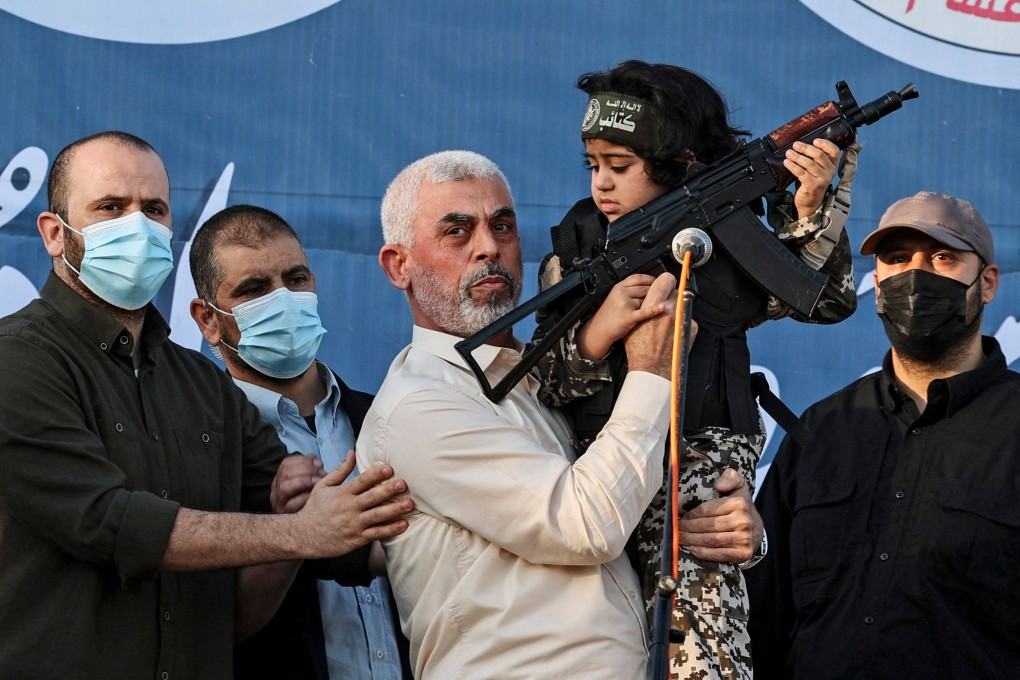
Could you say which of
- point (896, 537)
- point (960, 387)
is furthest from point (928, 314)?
point (896, 537)

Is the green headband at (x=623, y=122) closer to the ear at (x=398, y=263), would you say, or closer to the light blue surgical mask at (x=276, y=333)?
the ear at (x=398, y=263)

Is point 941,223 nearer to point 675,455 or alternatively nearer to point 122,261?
point 675,455

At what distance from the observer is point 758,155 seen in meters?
3.16

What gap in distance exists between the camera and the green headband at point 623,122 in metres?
3.16

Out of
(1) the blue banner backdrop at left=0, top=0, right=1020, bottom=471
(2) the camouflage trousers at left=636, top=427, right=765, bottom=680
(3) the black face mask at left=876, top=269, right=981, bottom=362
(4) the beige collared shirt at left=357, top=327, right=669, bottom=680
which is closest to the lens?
(4) the beige collared shirt at left=357, top=327, right=669, bottom=680

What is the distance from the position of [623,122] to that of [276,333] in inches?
54.3

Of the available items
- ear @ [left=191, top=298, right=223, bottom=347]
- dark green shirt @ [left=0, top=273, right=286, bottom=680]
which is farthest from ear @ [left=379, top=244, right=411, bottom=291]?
ear @ [left=191, top=298, right=223, bottom=347]

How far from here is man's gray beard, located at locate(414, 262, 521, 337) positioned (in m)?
3.24

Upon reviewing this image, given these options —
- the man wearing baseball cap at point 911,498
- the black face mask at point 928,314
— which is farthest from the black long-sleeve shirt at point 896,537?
the black face mask at point 928,314

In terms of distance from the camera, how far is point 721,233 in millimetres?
3115

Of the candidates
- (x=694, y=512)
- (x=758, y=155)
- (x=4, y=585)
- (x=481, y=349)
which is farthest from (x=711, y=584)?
(x=4, y=585)

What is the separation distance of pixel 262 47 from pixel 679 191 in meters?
2.11

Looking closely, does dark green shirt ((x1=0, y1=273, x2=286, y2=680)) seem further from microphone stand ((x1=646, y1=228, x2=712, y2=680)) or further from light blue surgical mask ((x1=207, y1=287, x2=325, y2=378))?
microphone stand ((x1=646, y1=228, x2=712, y2=680))

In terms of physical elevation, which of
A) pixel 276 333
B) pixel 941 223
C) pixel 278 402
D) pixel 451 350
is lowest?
pixel 278 402
